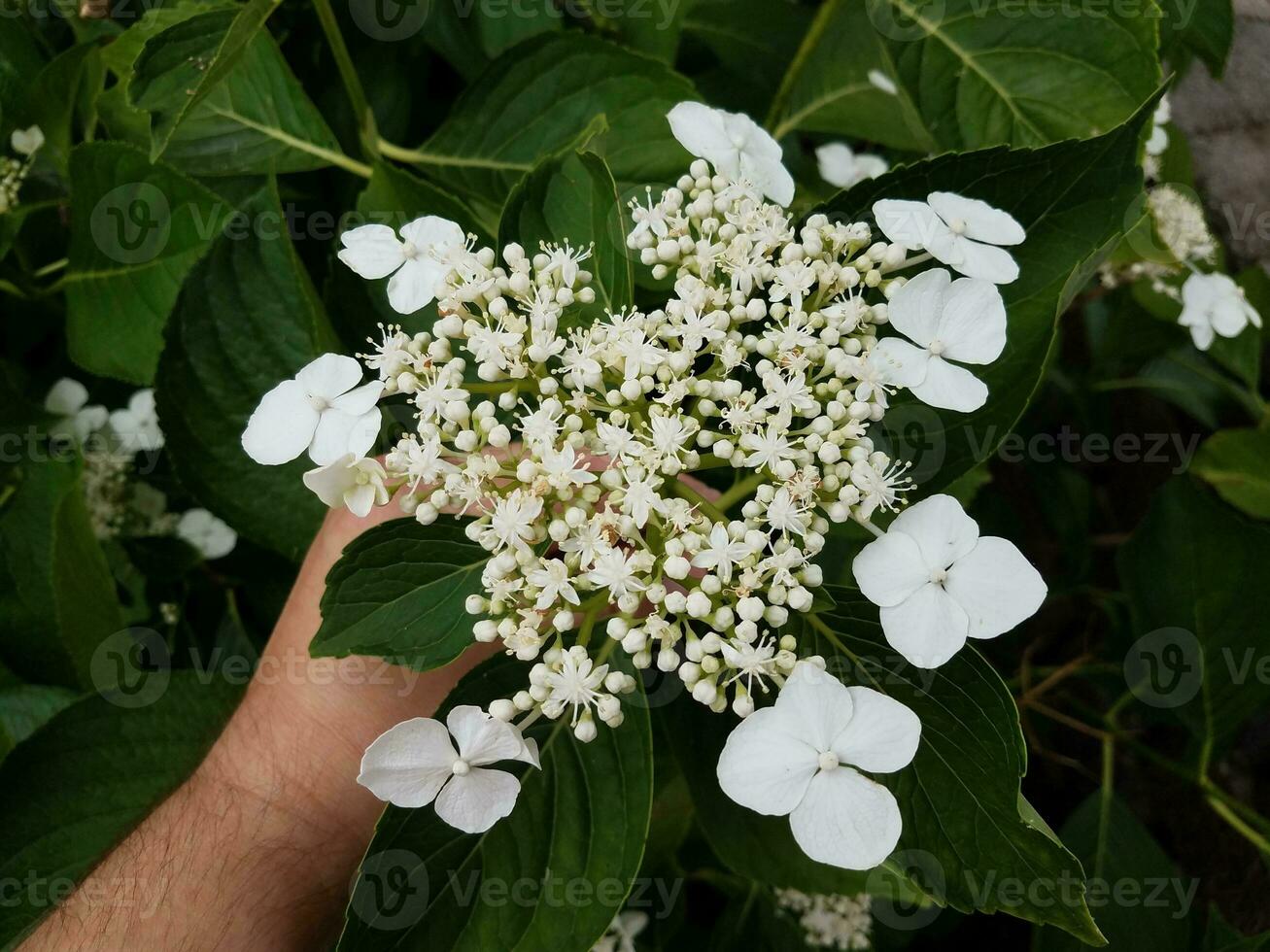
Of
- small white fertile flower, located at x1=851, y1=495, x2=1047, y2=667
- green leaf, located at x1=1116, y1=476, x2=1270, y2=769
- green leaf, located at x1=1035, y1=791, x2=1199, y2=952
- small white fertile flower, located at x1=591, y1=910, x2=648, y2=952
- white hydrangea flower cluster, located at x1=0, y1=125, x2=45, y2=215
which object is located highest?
white hydrangea flower cluster, located at x1=0, y1=125, x2=45, y2=215

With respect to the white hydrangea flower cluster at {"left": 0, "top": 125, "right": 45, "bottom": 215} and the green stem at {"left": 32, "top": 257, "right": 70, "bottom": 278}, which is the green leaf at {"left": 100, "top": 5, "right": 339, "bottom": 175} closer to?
the white hydrangea flower cluster at {"left": 0, "top": 125, "right": 45, "bottom": 215}

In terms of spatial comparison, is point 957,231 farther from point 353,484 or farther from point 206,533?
point 206,533

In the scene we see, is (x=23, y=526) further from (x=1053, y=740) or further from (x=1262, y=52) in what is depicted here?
(x=1262, y=52)

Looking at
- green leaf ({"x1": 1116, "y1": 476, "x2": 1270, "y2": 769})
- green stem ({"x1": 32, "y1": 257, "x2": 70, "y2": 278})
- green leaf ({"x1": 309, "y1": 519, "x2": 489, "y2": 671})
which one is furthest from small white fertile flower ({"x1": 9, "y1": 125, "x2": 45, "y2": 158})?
green leaf ({"x1": 1116, "y1": 476, "x2": 1270, "y2": 769})

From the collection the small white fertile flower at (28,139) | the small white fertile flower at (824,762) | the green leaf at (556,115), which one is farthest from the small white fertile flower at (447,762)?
the small white fertile flower at (28,139)

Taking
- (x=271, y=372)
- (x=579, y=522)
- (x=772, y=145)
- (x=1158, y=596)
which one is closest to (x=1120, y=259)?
(x=1158, y=596)

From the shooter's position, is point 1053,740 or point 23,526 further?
point 1053,740
